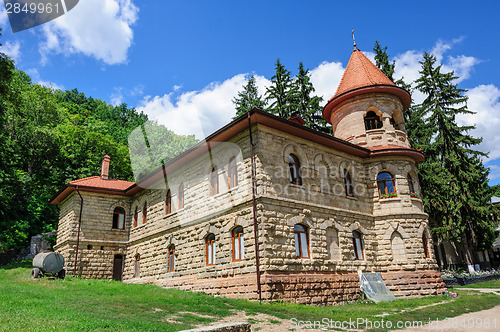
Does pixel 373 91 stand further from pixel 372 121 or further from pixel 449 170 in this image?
pixel 449 170

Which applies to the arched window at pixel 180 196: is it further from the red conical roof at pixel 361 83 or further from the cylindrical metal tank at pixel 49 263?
the red conical roof at pixel 361 83

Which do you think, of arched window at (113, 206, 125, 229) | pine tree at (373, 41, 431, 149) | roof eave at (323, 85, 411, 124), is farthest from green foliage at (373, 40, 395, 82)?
arched window at (113, 206, 125, 229)

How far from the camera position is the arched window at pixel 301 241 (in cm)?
1444

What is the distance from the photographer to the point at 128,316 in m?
8.94

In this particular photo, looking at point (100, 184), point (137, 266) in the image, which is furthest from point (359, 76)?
point (100, 184)

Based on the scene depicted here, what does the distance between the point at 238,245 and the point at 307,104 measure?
24013mm

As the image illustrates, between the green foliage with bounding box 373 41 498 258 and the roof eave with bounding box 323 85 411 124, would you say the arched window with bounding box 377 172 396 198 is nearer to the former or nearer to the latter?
the roof eave with bounding box 323 85 411 124

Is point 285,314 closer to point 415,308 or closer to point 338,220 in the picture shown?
point 415,308

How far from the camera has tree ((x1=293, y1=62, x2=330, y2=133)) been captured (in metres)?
34.7

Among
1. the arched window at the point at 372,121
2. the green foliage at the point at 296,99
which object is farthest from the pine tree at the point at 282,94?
the arched window at the point at 372,121

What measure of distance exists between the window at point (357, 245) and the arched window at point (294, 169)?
159 inches

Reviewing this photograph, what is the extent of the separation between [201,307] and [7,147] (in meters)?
26.2

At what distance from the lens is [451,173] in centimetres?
2853

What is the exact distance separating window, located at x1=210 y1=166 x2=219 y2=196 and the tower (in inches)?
315
